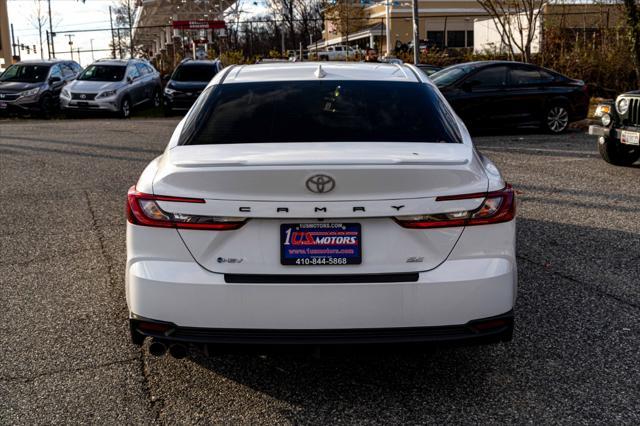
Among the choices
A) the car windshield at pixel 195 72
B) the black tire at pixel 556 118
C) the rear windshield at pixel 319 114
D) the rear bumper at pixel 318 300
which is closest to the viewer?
the rear bumper at pixel 318 300

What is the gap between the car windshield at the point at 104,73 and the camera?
23.3m

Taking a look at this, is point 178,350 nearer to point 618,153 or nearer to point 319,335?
point 319,335

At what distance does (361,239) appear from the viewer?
11.0ft

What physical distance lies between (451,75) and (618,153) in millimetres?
5406

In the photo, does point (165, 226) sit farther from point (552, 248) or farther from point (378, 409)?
point (552, 248)

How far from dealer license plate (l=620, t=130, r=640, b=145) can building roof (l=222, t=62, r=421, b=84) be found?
650 cm

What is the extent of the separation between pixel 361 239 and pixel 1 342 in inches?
98.0

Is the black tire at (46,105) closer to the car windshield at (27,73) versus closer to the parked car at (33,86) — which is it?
the parked car at (33,86)

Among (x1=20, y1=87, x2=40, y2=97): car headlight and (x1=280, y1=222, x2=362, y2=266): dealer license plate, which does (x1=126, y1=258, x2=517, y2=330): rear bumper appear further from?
(x1=20, y1=87, x2=40, y2=97): car headlight

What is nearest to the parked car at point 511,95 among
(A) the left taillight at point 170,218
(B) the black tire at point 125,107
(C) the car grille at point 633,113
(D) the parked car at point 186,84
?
(C) the car grille at point 633,113

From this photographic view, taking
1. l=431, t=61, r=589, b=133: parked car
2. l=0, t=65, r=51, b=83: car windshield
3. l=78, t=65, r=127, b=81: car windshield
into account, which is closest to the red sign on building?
l=0, t=65, r=51, b=83: car windshield

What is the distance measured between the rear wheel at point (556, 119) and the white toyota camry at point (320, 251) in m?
13.8

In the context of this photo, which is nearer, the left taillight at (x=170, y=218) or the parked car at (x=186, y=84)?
the left taillight at (x=170, y=218)

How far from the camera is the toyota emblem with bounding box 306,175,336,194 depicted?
3336 millimetres
